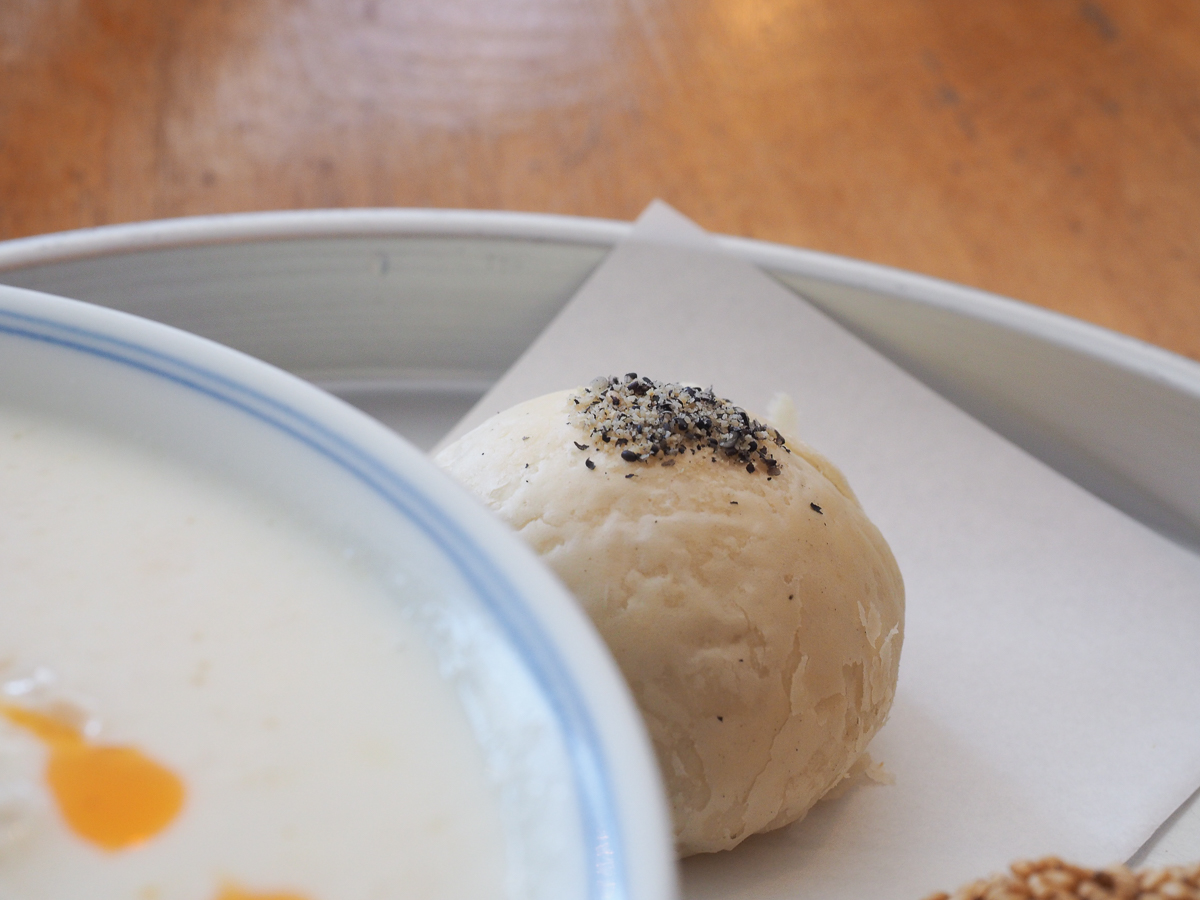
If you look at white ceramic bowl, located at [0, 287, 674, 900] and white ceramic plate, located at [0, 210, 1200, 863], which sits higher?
white ceramic plate, located at [0, 210, 1200, 863]

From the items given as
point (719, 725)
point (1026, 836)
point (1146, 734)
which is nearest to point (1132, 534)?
point (1146, 734)

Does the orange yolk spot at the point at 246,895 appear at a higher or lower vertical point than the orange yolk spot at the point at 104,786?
Answer: lower

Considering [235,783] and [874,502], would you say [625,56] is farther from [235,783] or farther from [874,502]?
[235,783]

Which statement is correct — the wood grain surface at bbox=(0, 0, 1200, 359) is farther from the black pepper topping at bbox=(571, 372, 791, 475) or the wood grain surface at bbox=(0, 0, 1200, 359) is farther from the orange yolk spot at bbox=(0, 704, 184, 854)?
the orange yolk spot at bbox=(0, 704, 184, 854)

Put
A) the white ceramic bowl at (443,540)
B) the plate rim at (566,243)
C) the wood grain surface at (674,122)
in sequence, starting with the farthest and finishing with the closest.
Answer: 1. the wood grain surface at (674,122)
2. the plate rim at (566,243)
3. the white ceramic bowl at (443,540)

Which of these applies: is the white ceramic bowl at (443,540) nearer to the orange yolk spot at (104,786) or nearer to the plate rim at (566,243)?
the orange yolk spot at (104,786)

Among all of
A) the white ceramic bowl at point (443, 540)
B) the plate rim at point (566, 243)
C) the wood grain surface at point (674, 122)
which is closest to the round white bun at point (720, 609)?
the white ceramic bowl at point (443, 540)

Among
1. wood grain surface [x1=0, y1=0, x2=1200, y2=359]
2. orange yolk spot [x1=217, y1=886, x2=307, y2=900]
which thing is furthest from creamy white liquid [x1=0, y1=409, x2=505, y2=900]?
wood grain surface [x1=0, y1=0, x2=1200, y2=359]

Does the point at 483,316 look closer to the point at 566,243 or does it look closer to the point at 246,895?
the point at 566,243
